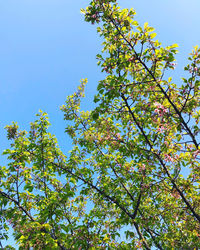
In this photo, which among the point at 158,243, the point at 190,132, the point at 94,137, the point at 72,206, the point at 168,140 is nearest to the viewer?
the point at 190,132

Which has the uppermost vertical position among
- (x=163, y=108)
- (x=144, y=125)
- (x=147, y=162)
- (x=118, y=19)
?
(x=118, y=19)

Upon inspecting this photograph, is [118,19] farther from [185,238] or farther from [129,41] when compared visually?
[185,238]

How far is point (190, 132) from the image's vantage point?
484 cm

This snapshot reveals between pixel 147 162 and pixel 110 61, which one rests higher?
pixel 110 61

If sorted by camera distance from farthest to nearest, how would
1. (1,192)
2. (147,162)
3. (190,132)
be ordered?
(1,192), (147,162), (190,132)

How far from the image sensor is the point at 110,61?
19.4 feet

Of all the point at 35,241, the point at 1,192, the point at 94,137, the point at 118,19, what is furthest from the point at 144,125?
the point at 1,192

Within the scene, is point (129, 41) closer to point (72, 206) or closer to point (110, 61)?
point (110, 61)

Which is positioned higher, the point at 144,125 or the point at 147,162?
the point at 144,125

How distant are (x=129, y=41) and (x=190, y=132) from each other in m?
3.27

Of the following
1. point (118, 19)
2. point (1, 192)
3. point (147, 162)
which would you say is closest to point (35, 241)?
point (1, 192)

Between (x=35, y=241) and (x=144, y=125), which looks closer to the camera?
(x=35, y=241)

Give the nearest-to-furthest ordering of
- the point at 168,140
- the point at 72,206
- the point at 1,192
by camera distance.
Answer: the point at 168,140, the point at 1,192, the point at 72,206

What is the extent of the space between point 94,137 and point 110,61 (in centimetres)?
338
